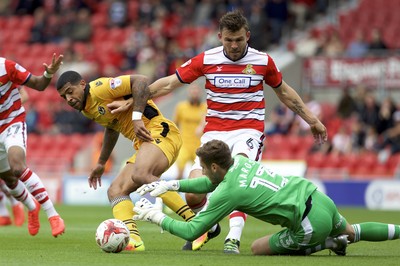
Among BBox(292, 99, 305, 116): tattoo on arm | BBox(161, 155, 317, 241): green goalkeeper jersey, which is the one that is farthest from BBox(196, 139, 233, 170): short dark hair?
BBox(292, 99, 305, 116): tattoo on arm

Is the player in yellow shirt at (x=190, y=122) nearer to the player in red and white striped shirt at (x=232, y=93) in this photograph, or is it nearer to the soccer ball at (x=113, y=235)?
the player in red and white striped shirt at (x=232, y=93)

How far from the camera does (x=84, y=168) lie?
83.5 feet

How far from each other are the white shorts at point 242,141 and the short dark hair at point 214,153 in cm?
134

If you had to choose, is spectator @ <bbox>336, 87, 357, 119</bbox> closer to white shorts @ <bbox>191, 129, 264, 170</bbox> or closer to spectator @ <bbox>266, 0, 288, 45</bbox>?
spectator @ <bbox>266, 0, 288, 45</bbox>

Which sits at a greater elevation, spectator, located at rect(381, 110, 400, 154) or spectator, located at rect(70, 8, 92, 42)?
spectator, located at rect(70, 8, 92, 42)

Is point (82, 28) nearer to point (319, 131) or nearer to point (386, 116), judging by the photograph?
point (386, 116)

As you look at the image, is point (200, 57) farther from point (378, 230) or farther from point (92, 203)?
point (92, 203)

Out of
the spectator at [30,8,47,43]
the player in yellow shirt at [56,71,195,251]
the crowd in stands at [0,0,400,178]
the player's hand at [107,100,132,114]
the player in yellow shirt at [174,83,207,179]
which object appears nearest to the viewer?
the player in yellow shirt at [56,71,195,251]

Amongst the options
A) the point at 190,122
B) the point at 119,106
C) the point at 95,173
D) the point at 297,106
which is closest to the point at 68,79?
the point at 119,106

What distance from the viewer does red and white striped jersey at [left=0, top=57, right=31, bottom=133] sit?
11625 millimetres

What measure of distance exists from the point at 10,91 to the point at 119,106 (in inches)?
91.2

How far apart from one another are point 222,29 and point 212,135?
3.65 ft

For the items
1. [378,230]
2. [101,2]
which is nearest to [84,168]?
[101,2]

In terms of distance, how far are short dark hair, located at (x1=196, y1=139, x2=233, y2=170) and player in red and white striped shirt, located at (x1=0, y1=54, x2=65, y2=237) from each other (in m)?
3.06
